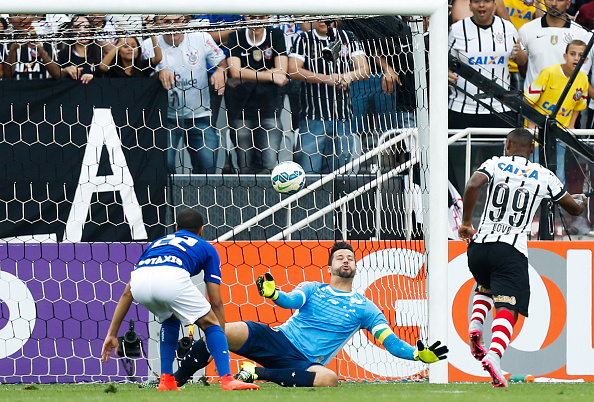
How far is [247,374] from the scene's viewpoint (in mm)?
5832

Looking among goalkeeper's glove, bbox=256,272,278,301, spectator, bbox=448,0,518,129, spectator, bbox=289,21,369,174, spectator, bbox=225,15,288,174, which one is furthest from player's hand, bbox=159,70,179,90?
spectator, bbox=448,0,518,129

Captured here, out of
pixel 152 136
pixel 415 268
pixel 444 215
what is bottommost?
pixel 415 268

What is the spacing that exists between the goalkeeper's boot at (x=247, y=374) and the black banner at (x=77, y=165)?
2.19 m

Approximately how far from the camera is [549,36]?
9.79 m

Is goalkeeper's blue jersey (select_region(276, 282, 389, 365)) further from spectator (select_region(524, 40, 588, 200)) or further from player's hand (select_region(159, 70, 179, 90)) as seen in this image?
spectator (select_region(524, 40, 588, 200))

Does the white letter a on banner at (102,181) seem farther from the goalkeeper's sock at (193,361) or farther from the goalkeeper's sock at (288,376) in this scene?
the goalkeeper's sock at (288,376)

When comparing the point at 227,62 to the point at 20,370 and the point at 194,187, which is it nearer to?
the point at 194,187

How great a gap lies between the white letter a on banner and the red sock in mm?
2931

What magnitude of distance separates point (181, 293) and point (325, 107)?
12.2 feet

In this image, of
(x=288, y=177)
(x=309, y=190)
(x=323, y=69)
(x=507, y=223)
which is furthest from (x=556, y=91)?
(x=507, y=223)

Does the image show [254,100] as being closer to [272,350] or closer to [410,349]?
[272,350]

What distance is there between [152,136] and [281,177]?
4.36ft

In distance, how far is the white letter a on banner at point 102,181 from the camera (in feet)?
25.2

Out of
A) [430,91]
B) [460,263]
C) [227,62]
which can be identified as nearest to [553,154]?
[460,263]
